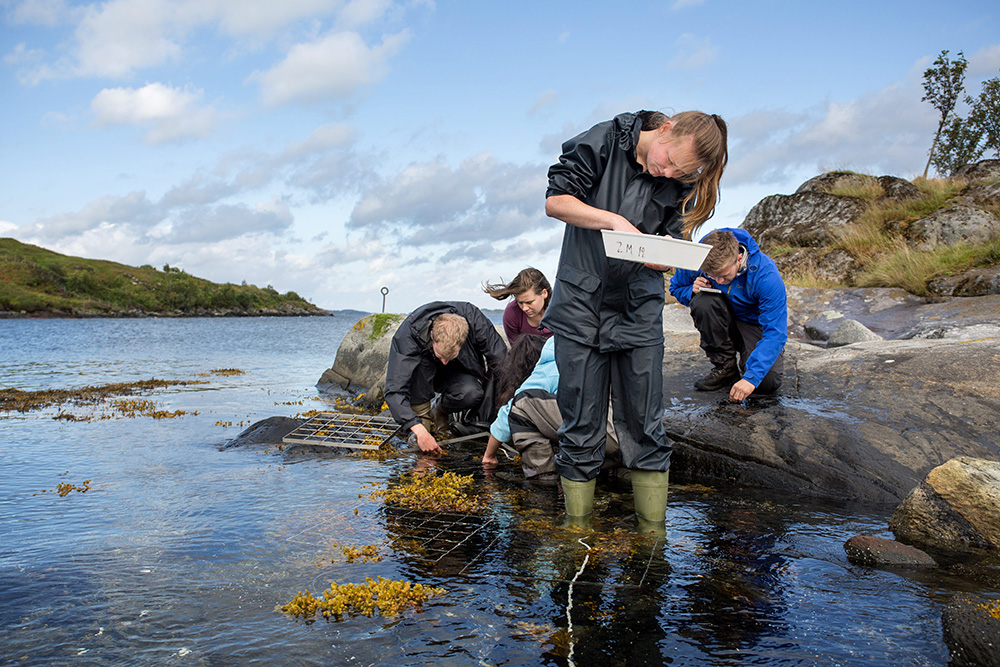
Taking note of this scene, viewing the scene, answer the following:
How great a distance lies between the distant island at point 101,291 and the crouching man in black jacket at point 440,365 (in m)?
79.0

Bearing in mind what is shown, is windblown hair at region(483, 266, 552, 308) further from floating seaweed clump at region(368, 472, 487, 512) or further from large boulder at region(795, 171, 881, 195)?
large boulder at region(795, 171, 881, 195)

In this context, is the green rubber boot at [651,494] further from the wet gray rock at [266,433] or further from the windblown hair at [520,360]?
the wet gray rock at [266,433]

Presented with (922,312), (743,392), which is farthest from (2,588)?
(922,312)

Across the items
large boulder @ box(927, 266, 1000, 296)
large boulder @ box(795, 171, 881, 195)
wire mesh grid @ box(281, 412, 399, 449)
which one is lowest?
wire mesh grid @ box(281, 412, 399, 449)

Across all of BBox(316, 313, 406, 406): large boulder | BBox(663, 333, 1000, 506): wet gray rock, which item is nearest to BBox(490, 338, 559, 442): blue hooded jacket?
BBox(663, 333, 1000, 506): wet gray rock

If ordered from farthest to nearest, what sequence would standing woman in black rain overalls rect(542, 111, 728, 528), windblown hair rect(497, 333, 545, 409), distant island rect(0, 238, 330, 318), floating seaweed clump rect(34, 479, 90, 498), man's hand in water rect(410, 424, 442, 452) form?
distant island rect(0, 238, 330, 318), windblown hair rect(497, 333, 545, 409), man's hand in water rect(410, 424, 442, 452), floating seaweed clump rect(34, 479, 90, 498), standing woman in black rain overalls rect(542, 111, 728, 528)

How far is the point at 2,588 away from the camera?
10.7 ft

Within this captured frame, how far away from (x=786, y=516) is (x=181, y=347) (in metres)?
33.6

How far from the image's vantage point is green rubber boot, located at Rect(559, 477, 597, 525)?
400 cm

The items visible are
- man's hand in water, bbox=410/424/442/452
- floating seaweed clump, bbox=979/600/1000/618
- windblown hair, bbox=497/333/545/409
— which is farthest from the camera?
windblown hair, bbox=497/333/545/409

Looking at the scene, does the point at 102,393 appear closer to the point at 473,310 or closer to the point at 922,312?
the point at 473,310

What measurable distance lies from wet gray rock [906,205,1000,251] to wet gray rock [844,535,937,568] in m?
13.6

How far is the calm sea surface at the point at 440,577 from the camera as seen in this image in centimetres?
265

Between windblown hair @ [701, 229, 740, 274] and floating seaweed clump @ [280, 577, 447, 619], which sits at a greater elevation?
windblown hair @ [701, 229, 740, 274]
